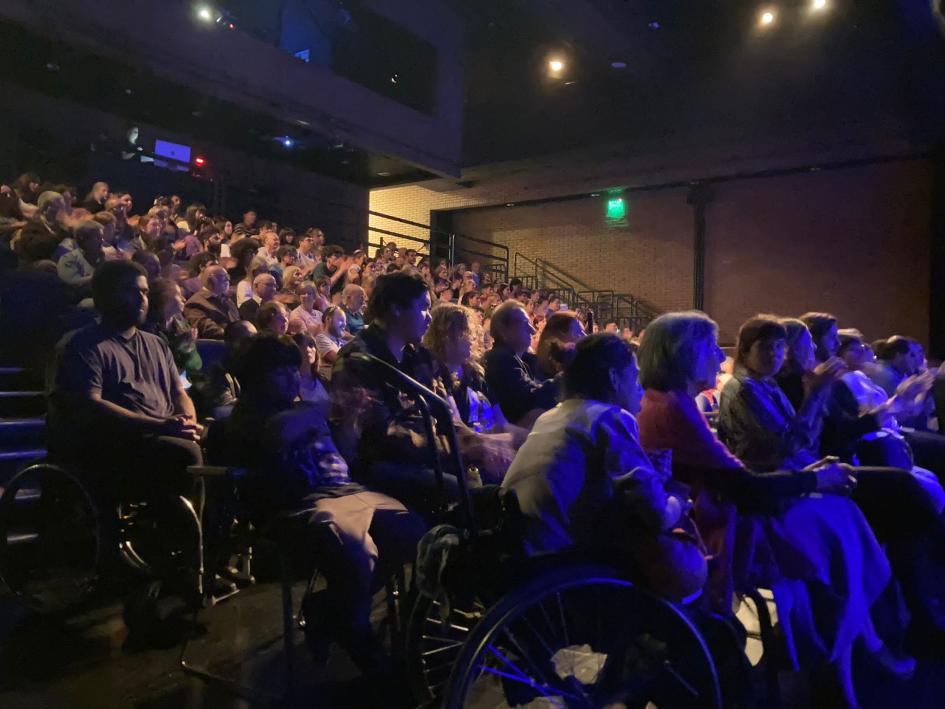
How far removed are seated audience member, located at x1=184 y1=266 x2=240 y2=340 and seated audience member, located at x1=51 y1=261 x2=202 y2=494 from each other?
195 cm

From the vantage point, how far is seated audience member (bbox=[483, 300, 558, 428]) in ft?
11.2

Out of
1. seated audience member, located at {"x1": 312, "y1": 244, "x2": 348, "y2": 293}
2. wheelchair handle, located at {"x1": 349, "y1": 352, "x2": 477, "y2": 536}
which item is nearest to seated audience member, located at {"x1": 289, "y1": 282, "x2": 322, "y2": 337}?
seated audience member, located at {"x1": 312, "y1": 244, "x2": 348, "y2": 293}

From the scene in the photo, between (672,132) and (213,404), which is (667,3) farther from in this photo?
(213,404)

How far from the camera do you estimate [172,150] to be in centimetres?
1193

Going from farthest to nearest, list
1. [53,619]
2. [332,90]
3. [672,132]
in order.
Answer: [672,132] → [332,90] → [53,619]

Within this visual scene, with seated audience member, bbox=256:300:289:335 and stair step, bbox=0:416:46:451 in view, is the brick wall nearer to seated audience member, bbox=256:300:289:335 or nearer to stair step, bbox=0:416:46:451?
seated audience member, bbox=256:300:289:335

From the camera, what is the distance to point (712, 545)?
83.0 inches

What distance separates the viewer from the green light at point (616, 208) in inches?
612

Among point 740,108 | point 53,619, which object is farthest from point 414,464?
point 740,108

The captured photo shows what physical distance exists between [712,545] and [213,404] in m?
2.99

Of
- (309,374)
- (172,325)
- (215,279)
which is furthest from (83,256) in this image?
(309,374)

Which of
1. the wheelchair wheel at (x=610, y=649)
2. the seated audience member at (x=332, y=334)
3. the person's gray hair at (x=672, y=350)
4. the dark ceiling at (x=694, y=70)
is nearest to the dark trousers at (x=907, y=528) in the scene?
the person's gray hair at (x=672, y=350)

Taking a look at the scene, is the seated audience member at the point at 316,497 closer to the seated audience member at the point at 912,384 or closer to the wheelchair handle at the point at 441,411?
the wheelchair handle at the point at 441,411

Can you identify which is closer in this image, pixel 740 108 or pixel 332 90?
pixel 332 90
